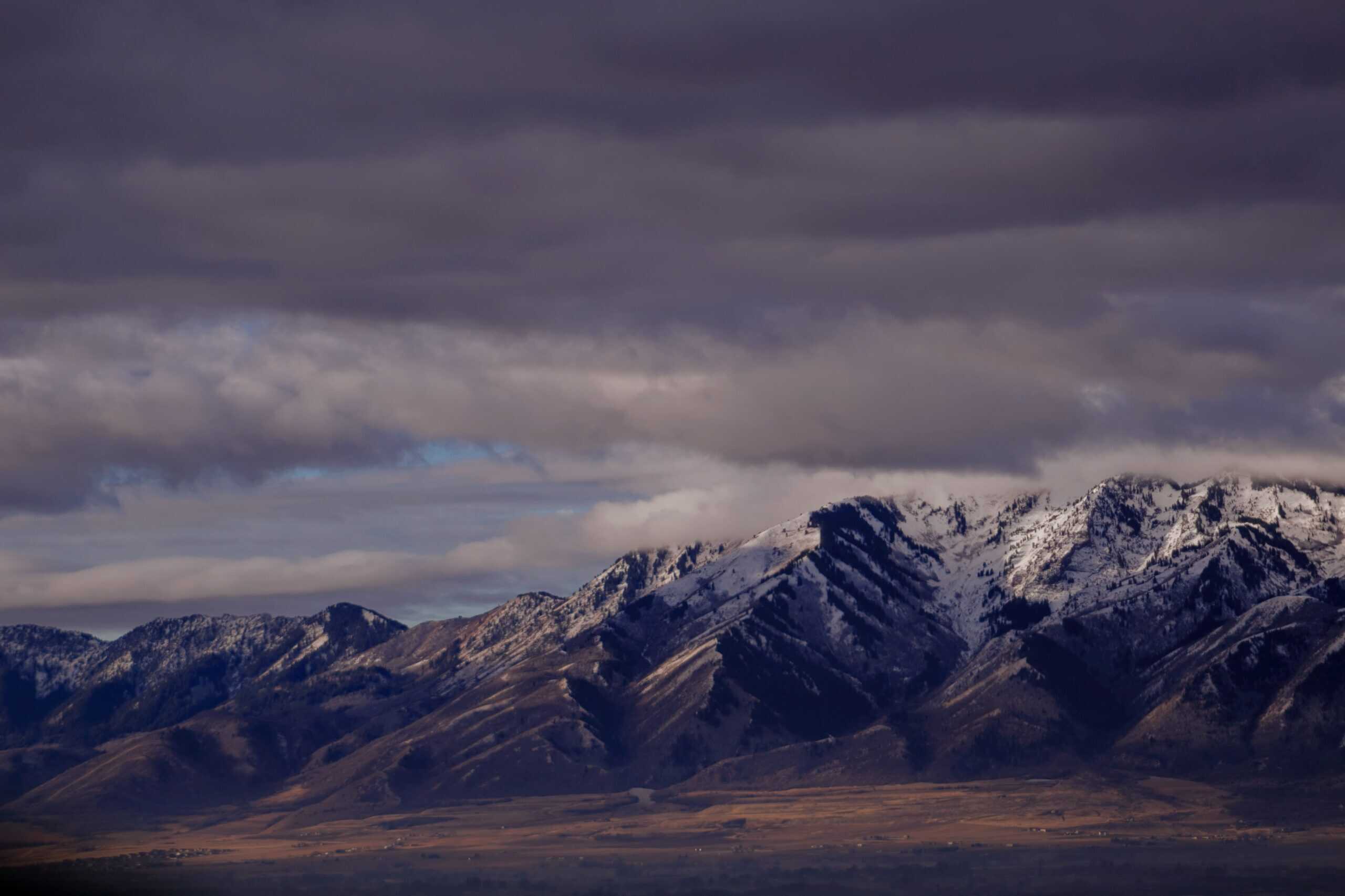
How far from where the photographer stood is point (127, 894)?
569 feet

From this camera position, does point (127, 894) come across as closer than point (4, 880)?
No

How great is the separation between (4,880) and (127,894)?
16277mm

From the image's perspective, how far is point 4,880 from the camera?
159000mm
